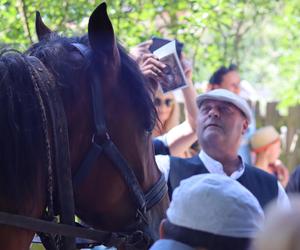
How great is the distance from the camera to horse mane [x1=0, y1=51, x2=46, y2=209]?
209 cm

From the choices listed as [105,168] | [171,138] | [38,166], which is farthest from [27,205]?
[171,138]

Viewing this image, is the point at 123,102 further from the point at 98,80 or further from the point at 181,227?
the point at 181,227

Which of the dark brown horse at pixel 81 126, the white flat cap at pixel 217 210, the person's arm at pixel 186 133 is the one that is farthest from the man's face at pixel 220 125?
the white flat cap at pixel 217 210

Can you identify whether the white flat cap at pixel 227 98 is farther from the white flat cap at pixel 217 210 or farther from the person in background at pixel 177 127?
the white flat cap at pixel 217 210

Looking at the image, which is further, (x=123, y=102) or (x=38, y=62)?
(x=123, y=102)

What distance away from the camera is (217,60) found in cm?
743

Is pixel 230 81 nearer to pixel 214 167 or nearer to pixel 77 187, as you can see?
pixel 214 167

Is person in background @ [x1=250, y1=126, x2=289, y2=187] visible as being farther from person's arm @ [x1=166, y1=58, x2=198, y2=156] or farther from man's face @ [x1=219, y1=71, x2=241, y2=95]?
person's arm @ [x1=166, y1=58, x2=198, y2=156]

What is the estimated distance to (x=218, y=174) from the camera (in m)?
1.88

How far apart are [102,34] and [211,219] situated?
101 centimetres

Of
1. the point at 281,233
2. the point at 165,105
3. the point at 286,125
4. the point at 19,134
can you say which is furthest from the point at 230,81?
the point at 281,233

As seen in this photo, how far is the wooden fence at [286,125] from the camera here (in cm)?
841

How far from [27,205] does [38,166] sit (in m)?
0.13

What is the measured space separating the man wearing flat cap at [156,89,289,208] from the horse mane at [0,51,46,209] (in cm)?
138
